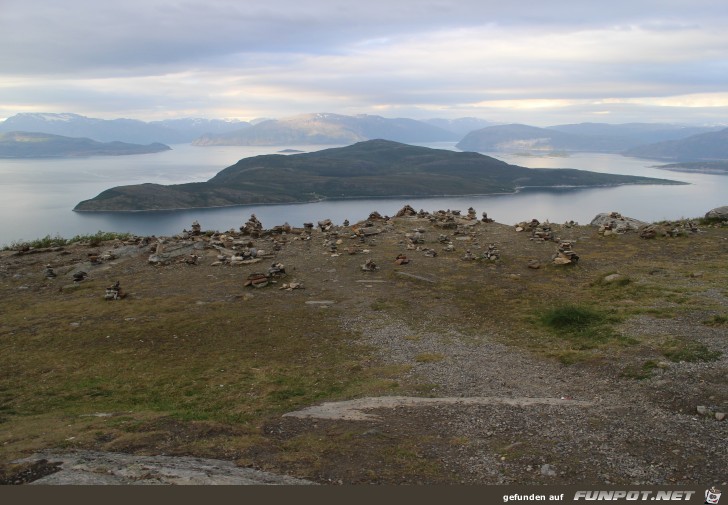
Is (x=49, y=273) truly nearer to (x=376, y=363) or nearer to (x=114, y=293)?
(x=114, y=293)

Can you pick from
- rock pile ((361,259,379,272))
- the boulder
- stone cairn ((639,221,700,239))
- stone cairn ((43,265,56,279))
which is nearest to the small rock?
rock pile ((361,259,379,272))

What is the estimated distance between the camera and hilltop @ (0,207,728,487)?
10617 mm

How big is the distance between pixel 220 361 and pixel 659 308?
697 inches

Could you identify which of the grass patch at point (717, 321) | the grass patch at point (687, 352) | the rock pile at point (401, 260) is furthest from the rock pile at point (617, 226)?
the grass patch at point (687, 352)

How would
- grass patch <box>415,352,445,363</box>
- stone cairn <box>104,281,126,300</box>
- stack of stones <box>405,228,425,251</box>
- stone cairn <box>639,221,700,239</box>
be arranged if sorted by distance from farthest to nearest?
stone cairn <box>639,221,700,239</box>, stack of stones <box>405,228,425,251</box>, stone cairn <box>104,281,126,300</box>, grass patch <box>415,352,445,363</box>

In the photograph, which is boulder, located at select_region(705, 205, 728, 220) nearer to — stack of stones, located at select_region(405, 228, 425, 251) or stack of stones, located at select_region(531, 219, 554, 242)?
stack of stones, located at select_region(531, 219, 554, 242)

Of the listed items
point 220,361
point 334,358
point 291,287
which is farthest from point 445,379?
point 291,287

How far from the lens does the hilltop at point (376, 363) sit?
10617mm

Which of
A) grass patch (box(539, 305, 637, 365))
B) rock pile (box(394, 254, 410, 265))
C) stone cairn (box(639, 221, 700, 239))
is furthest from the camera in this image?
stone cairn (box(639, 221, 700, 239))

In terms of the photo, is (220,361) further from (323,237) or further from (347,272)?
(323,237)

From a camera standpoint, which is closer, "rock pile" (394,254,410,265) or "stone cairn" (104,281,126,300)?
"stone cairn" (104,281,126,300)

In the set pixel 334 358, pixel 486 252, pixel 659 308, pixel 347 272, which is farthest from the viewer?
pixel 486 252

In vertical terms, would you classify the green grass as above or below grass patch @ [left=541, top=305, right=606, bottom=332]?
above

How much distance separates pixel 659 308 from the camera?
2073cm
